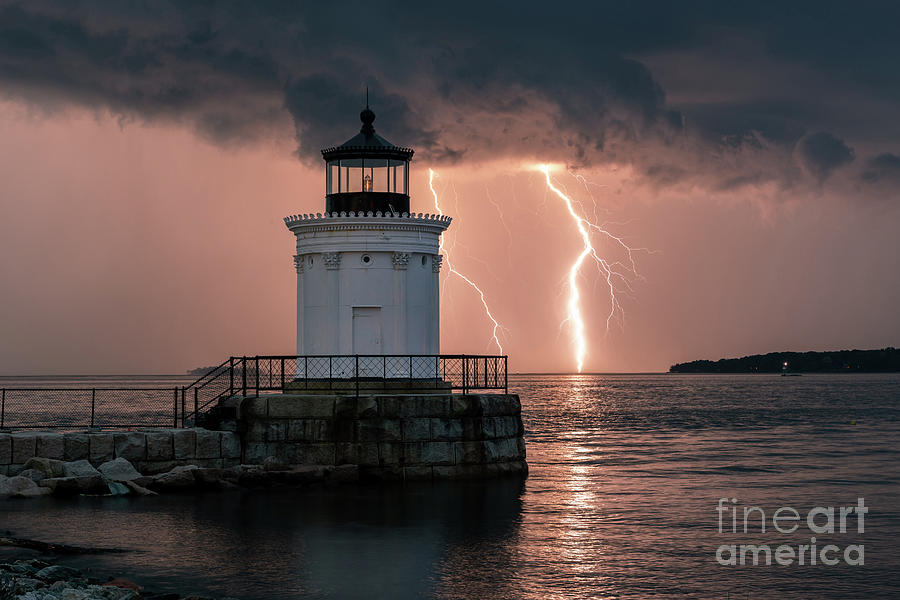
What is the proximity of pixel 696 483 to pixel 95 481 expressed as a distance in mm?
15589

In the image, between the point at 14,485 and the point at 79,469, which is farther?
the point at 79,469

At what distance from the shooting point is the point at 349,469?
2584 cm

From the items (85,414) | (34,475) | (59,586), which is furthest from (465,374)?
(85,414)

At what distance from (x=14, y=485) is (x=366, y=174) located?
11.8m

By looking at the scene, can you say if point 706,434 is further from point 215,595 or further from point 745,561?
point 215,595

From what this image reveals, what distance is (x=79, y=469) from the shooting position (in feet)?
80.8

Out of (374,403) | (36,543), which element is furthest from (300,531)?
(374,403)

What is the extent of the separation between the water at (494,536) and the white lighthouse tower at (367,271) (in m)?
4.61

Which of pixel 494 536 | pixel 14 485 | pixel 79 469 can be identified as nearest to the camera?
pixel 494 536

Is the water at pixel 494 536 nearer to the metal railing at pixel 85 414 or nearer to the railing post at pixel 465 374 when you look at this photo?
the railing post at pixel 465 374

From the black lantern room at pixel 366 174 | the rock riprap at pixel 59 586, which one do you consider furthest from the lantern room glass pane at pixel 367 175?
the rock riprap at pixel 59 586

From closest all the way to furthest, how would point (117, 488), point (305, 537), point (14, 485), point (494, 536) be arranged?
1. point (305, 537)
2. point (494, 536)
3. point (14, 485)
4. point (117, 488)

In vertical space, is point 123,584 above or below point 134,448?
below

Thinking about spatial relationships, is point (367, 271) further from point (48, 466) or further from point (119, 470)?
point (48, 466)
